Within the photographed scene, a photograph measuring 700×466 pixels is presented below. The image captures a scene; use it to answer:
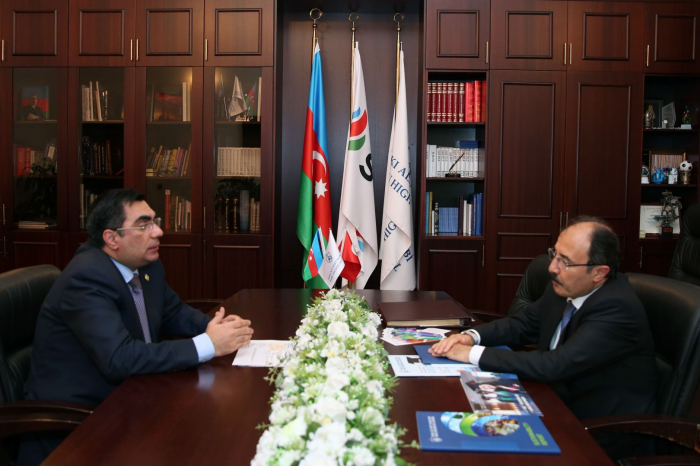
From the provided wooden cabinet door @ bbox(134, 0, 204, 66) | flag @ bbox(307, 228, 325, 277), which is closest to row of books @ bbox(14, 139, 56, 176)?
wooden cabinet door @ bbox(134, 0, 204, 66)

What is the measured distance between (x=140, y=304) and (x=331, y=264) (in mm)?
2081

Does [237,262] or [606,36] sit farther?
[237,262]

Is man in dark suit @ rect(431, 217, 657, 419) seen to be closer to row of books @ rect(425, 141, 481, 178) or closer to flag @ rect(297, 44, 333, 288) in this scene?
row of books @ rect(425, 141, 481, 178)

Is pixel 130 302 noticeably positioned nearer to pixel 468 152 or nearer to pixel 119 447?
pixel 119 447

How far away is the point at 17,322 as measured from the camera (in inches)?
72.5

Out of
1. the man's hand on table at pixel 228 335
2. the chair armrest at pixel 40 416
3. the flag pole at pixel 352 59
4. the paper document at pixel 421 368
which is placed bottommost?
the chair armrest at pixel 40 416

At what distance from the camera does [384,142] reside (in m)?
4.70

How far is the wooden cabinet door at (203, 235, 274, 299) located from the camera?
4355 mm

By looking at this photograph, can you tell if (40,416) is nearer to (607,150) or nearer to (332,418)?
(332,418)

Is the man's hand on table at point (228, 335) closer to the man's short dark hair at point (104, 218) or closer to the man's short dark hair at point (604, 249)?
the man's short dark hair at point (104, 218)

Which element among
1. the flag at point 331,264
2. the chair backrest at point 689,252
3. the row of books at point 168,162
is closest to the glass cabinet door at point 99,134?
the row of books at point 168,162

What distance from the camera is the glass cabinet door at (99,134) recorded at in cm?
437

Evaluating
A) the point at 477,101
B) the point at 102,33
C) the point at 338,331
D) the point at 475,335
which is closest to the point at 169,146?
the point at 102,33

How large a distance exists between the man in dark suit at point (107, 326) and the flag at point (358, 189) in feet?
8.01
